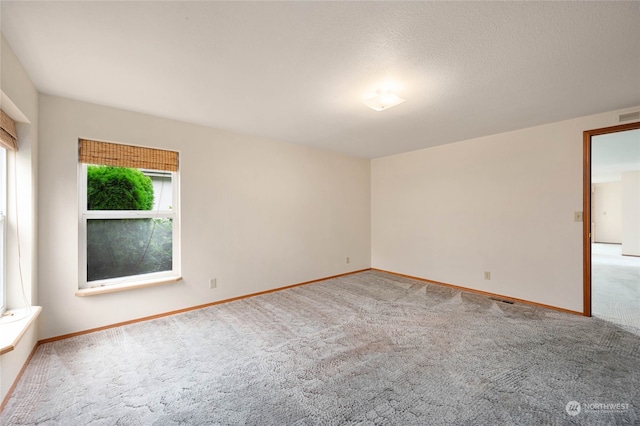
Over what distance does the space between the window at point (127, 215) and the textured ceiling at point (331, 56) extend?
583 mm

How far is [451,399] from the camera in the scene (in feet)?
5.71

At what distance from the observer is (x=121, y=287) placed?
2846 millimetres

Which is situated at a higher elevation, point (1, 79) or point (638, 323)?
point (1, 79)

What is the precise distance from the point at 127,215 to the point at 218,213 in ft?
3.30

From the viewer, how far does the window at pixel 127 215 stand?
2816mm

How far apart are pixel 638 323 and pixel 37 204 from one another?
248 inches

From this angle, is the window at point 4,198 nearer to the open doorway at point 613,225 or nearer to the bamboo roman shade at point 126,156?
the bamboo roman shade at point 126,156

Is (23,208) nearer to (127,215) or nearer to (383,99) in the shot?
(127,215)

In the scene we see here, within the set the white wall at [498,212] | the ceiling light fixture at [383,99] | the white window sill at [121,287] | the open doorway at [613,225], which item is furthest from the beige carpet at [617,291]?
the white window sill at [121,287]

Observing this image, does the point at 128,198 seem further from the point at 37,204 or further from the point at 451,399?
the point at 451,399

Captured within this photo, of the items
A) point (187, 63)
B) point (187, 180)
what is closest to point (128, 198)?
point (187, 180)

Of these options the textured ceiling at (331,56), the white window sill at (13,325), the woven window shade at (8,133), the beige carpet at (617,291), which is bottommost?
the beige carpet at (617,291)

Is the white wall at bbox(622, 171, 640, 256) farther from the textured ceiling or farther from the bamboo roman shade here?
the bamboo roman shade

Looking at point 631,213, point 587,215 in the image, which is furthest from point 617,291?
point 631,213
